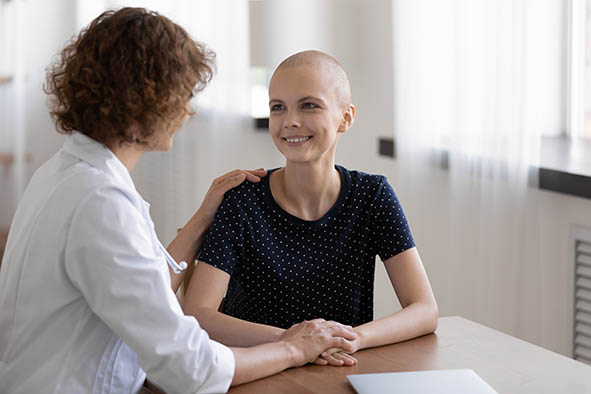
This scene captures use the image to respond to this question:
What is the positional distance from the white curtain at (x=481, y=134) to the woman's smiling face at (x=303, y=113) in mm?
804

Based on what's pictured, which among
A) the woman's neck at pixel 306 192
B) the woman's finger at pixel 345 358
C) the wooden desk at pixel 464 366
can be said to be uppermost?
the woman's neck at pixel 306 192

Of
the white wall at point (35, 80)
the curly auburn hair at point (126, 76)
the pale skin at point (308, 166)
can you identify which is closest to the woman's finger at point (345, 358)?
the pale skin at point (308, 166)

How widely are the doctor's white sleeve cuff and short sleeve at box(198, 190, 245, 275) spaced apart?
1.40 ft

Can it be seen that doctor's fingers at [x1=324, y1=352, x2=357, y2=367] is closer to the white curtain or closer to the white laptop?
the white laptop

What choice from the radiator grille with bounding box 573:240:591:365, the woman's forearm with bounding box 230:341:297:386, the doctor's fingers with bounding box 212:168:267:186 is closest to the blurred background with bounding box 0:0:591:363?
the radiator grille with bounding box 573:240:591:365

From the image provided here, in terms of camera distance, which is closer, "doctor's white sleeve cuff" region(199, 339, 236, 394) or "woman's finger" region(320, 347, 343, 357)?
"doctor's white sleeve cuff" region(199, 339, 236, 394)

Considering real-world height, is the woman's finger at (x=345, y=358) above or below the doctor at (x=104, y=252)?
below

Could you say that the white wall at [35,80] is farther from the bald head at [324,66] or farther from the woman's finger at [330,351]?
the woman's finger at [330,351]

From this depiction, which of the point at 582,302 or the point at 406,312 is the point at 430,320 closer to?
the point at 406,312

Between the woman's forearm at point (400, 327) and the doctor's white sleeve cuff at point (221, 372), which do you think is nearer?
the doctor's white sleeve cuff at point (221, 372)

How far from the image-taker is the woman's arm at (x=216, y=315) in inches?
53.0

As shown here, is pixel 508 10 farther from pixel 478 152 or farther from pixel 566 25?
pixel 478 152

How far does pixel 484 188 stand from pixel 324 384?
4.29 feet

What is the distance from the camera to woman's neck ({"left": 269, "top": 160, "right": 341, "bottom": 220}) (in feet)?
5.25
